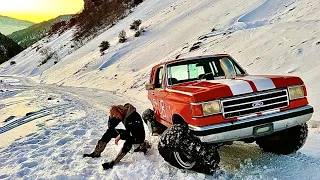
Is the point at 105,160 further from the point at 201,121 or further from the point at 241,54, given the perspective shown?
the point at 241,54

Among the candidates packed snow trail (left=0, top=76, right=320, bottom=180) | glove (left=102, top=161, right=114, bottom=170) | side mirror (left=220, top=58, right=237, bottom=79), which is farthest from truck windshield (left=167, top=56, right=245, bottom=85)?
glove (left=102, top=161, right=114, bottom=170)

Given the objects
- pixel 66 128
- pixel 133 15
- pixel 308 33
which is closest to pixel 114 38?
pixel 133 15

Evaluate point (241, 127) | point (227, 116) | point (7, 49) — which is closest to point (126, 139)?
point (227, 116)

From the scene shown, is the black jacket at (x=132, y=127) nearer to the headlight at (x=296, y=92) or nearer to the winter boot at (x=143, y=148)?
the winter boot at (x=143, y=148)

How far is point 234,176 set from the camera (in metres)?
4.69

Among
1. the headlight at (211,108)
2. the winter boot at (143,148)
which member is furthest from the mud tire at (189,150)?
the winter boot at (143,148)

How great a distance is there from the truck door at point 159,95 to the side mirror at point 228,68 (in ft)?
3.49

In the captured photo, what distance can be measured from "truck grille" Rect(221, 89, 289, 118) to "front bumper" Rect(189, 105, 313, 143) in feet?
0.36

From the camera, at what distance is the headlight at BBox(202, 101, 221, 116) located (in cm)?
441

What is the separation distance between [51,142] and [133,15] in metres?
33.0

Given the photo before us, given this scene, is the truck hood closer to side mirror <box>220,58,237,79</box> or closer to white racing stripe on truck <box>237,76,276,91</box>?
white racing stripe on truck <box>237,76,276,91</box>

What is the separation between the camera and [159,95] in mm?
5945

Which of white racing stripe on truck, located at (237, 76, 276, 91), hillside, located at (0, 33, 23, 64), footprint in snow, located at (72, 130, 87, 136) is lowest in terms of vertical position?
hillside, located at (0, 33, 23, 64)

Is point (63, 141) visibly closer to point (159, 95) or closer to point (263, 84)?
point (159, 95)
